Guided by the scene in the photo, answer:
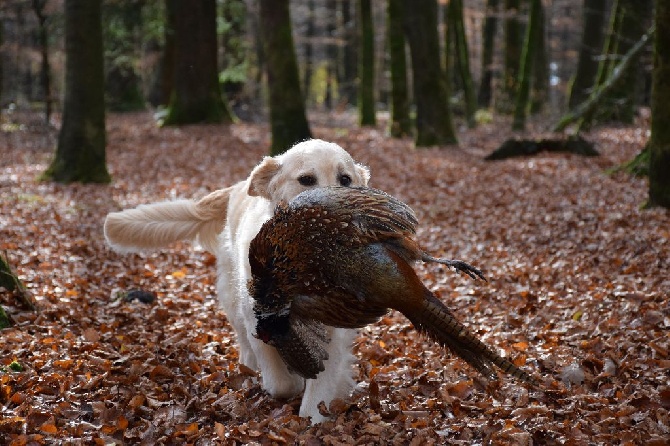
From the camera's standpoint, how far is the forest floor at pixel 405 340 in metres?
3.98

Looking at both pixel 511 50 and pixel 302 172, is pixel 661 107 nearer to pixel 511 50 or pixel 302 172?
pixel 302 172

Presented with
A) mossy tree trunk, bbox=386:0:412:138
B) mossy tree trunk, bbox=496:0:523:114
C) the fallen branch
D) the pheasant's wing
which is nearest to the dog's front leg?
the pheasant's wing

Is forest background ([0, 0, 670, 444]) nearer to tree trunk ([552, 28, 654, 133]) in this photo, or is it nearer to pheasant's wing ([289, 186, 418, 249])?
tree trunk ([552, 28, 654, 133])

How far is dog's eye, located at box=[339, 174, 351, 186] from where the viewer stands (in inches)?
176

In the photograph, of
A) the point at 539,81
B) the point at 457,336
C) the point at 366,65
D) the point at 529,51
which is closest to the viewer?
the point at 457,336

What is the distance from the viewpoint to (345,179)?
4.49 metres

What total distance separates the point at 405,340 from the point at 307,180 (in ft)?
6.38

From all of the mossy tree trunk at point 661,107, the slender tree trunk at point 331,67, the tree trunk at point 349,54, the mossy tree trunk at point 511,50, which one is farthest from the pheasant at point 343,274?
the slender tree trunk at point 331,67

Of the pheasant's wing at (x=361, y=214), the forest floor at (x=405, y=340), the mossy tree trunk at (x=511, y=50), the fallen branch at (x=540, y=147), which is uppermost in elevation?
the mossy tree trunk at (x=511, y=50)

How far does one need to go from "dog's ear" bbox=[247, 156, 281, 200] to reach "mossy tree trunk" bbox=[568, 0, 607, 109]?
18.8 m

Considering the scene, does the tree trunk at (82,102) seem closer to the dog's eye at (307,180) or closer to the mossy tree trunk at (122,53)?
the dog's eye at (307,180)

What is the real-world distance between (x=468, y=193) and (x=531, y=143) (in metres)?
3.83

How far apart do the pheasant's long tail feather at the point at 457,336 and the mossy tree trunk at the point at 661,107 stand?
573cm

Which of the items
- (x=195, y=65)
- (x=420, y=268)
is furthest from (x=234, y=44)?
(x=420, y=268)
